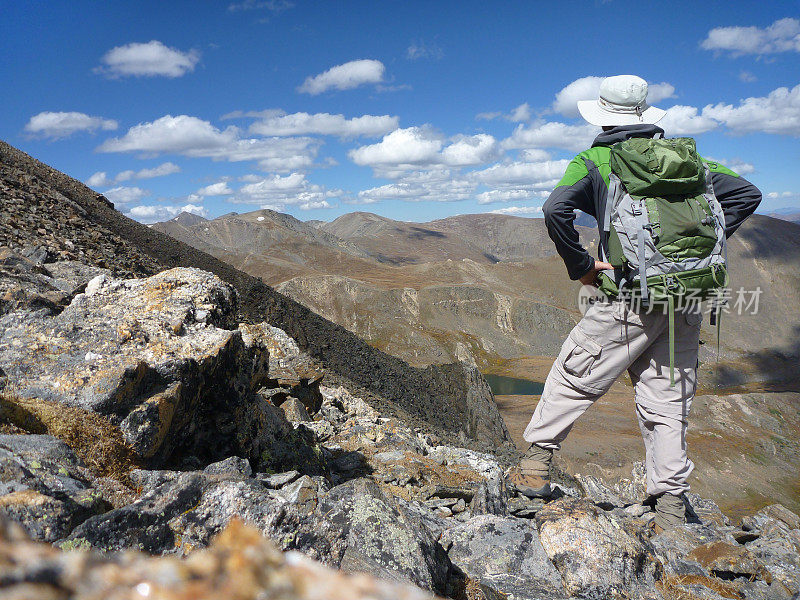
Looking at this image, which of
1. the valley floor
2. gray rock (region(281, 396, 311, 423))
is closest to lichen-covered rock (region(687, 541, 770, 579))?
gray rock (region(281, 396, 311, 423))

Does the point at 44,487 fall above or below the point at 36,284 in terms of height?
below

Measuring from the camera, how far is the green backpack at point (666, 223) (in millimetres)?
3660

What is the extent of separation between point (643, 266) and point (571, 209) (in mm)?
692

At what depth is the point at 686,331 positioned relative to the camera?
4.06 meters

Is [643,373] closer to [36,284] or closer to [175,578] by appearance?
[175,578]

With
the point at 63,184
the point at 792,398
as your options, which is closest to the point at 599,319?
the point at 63,184

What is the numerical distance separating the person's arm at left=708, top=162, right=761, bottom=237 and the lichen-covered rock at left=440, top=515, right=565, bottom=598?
296cm

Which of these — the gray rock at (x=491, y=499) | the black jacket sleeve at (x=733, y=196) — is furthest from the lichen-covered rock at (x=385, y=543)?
the black jacket sleeve at (x=733, y=196)

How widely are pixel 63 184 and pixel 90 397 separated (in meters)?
32.4

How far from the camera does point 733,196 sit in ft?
13.5

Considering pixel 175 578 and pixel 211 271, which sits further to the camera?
pixel 211 271

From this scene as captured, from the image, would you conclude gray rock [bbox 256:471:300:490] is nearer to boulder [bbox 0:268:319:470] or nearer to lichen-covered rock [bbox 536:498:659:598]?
boulder [bbox 0:268:319:470]

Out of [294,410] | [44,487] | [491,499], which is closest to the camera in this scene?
[44,487]

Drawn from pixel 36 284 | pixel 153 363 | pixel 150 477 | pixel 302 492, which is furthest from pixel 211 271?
pixel 150 477
